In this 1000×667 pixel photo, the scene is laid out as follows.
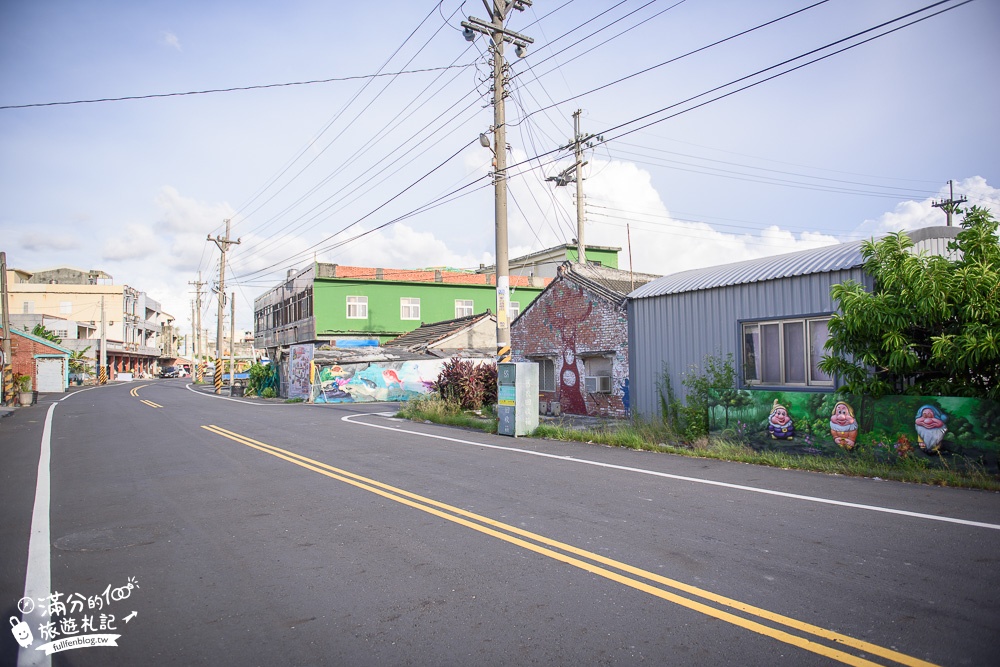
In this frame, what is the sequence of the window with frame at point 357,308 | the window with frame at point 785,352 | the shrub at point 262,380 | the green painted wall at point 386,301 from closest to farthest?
the window with frame at point 785,352 < the shrub at point 262,380 < the green painted wall at point 386,301 < the window with frame at point 357,308

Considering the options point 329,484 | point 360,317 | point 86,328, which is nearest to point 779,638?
point 329,484

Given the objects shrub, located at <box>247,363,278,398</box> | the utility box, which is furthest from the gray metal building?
shrub, located at <box>247,363,278,398</box>

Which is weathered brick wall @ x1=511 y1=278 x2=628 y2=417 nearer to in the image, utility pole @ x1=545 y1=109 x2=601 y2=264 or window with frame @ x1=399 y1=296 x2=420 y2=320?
utility pole @ x1=545 y1=109 x2=601 y2=264

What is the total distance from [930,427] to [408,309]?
38.1 meters

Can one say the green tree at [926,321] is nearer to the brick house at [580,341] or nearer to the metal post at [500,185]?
the brick house at [580,341]

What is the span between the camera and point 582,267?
20281mm

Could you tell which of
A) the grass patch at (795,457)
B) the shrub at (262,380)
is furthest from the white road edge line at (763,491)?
the shrub at (262,380)

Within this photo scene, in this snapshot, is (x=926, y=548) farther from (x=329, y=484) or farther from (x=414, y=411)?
(x=414, y=411)

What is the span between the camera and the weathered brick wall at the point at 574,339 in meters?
17.5

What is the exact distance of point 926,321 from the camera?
378 inches

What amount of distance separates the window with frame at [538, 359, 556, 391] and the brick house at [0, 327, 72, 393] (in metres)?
45.8

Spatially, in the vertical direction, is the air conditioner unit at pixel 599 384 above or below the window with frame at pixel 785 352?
below

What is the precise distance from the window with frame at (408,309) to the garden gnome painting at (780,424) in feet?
116

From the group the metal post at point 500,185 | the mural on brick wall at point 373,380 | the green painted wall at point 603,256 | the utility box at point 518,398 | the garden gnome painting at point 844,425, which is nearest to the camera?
the garden gnome painting at point 844,425
